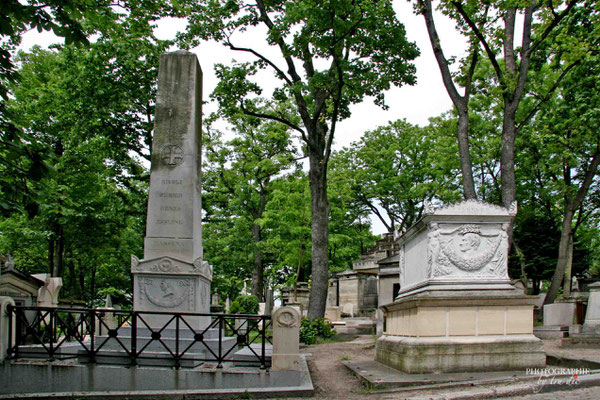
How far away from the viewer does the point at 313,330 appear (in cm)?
1920

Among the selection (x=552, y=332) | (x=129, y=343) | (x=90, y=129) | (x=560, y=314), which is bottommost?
(x=552, y=332)

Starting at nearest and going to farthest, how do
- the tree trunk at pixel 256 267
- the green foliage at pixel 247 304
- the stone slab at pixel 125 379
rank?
the stone slab at pixel 125 379, the green foliage at pixel 247 304, the tree trunk at pixel 256 267

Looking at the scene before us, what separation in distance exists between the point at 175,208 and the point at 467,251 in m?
6.04

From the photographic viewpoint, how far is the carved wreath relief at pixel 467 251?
10078 millimetres

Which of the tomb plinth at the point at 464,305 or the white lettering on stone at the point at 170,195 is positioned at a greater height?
the white lettering on stone at the point at 170,195

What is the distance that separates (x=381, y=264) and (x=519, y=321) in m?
15.0

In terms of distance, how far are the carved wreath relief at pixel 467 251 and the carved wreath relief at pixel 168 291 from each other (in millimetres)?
4797

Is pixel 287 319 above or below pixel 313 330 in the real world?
above

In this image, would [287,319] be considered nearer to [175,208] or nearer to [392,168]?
[175,208]

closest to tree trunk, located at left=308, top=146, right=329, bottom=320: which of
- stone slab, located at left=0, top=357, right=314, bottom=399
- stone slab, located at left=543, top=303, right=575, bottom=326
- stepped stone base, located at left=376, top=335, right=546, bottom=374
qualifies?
stone slab, located at left=543, top=303, right=575, bottom=326

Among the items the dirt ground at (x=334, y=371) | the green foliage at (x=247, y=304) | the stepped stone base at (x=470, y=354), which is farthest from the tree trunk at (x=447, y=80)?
the green foliage at (x=247, y=304)

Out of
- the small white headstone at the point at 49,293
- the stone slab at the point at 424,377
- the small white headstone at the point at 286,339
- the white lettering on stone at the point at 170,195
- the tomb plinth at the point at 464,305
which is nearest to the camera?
the stone slab at the point at 424,377

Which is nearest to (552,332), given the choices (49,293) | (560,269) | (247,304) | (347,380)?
(560,269)

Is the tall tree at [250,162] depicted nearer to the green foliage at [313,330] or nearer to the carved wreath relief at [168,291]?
the green foliage at [313,330]
